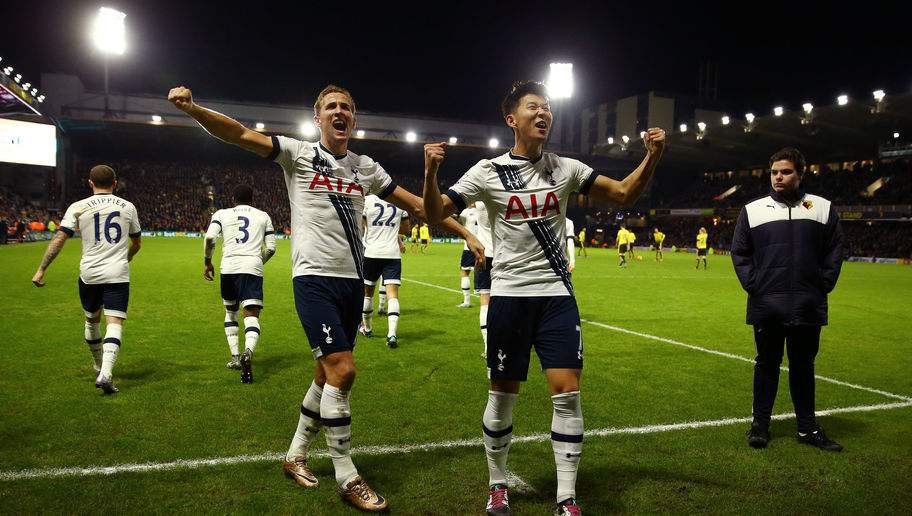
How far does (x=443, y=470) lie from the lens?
14.2 feet

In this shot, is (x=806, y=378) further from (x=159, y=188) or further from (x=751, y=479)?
(x=159, y=188)

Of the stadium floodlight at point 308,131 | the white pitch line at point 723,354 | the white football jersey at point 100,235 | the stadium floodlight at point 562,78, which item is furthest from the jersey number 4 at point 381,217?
the stadium floodlight at point 562,78

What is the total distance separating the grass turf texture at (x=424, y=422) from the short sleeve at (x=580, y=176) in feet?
6.29

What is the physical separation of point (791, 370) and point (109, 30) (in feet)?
156

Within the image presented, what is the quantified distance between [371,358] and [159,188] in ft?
184

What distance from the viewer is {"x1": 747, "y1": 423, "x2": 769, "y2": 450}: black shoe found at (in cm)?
→ 493

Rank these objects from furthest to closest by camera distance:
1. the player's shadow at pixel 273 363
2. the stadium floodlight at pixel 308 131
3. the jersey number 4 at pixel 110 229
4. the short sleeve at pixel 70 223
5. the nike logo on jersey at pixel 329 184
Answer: the stadium floodlight at pixel 308 131 → the player's shadow at pixel 273 363 → the jersey number 4 at pixel 110 229 → the short sleeve at pixel 70 223 → the nike logo on jersey at pixel 329 184

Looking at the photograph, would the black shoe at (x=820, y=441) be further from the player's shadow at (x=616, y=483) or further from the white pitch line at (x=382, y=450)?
the player's shadow at (x=616, y=483)

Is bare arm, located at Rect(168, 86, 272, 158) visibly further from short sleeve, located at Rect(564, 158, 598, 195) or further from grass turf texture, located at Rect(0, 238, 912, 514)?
grass turf texture, located at Rect(0, 238, 912, 514)

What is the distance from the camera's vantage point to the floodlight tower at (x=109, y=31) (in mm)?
41531

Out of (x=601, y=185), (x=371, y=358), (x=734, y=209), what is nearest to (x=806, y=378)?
(x=601, y=185)

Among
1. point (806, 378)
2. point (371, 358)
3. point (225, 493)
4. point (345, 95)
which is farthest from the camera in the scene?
point (371, 358)

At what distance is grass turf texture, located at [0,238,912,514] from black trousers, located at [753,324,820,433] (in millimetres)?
287

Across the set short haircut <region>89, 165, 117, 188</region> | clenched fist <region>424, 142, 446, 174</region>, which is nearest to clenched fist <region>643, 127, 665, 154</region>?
clenched fist <region>424, 142, 446, 174</region>
